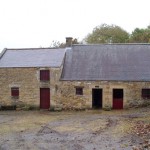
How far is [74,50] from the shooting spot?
121 feet

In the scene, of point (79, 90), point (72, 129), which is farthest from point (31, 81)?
point (72, 129)

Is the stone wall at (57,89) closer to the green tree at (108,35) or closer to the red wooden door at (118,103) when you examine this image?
the red wooden door at (118,103)

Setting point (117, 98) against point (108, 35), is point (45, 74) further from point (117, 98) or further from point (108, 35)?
point (108, 35)

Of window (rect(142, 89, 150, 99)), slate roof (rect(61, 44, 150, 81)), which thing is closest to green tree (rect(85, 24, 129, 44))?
slate roof (rect(61, 44, 150, 81))

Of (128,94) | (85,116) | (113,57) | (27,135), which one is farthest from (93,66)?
(27,135)

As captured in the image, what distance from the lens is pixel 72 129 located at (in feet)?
76.8

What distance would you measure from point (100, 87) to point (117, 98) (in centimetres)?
189

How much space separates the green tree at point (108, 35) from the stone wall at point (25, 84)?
108ft

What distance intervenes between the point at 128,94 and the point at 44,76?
832 centimetres

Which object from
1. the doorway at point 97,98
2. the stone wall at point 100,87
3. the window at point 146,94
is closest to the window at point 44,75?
the stone wall at point 100,87

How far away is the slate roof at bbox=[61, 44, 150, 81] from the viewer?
3316cm

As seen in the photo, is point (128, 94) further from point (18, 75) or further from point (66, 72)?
point (18, 75)

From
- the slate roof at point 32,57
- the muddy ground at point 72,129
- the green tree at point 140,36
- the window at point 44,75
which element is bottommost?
the muddy ground at point 72,129

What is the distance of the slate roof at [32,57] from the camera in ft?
114
